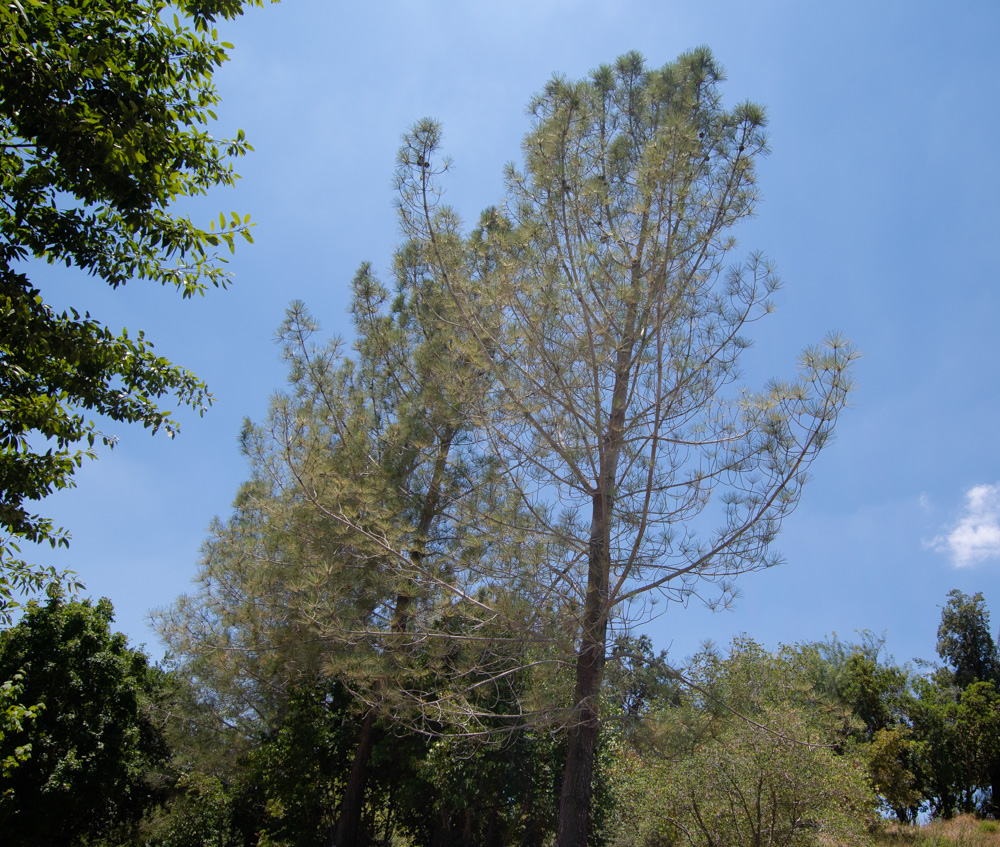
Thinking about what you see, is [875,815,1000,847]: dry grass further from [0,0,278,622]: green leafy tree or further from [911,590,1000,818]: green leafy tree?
[0,0,278,622]: green leafy tree

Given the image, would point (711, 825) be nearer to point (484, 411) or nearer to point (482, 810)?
point (482, 810)

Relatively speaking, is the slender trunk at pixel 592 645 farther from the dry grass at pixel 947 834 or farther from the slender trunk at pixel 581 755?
the dry grass at pixel 947 834

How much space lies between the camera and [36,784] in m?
10.3

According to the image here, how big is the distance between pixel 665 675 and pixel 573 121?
4.83 m

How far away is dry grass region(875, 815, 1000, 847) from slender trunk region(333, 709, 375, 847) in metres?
8.20

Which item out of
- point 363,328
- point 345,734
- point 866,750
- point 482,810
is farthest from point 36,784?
point 866,750

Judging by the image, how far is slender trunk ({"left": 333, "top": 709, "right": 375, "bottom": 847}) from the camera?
27.7ft

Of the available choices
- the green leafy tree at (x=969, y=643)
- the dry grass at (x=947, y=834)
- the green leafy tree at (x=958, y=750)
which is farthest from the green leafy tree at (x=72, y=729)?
the green leafy tree at (x=969, y=643)

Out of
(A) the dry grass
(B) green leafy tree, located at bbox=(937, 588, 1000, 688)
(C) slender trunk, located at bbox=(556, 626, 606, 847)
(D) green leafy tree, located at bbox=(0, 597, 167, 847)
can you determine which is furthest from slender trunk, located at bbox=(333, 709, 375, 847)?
(B) green leafy tree, located at bbox=(937, 588, 1000, 688)

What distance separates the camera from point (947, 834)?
38.1 ft

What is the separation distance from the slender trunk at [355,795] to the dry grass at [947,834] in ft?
26.9

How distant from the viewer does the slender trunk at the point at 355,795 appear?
8430 mm

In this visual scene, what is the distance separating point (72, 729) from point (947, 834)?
52.7ft

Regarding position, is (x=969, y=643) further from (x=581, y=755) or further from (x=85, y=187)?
(x=85, y=187)
